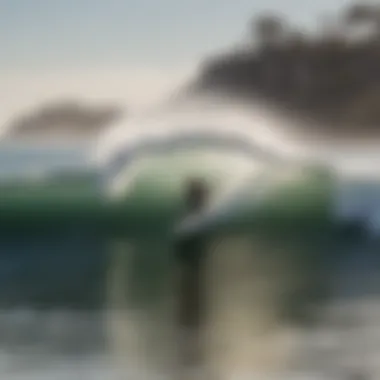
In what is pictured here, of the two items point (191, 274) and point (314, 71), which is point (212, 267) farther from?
point (314, 71)

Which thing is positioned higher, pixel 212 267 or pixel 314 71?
pixel 314 71

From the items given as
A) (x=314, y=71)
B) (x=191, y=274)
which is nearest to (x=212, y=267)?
(x=191, y=274)

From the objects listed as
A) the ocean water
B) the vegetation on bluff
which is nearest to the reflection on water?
the ocean water

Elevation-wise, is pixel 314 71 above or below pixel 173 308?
above

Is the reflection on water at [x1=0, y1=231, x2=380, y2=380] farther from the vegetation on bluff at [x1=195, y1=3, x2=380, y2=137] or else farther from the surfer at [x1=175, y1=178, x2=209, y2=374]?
the vegetation on bluff at [x1=195, y1=3, x2=380, y2=137]

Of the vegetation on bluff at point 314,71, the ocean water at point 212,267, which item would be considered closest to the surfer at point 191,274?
the ocean water at point 212,267

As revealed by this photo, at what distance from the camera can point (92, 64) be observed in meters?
1.10

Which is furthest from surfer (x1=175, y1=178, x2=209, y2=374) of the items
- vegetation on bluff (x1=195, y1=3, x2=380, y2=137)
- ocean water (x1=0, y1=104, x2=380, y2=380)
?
vegetation on bluff (x1=195, y1=3, x2=380, y2=137)

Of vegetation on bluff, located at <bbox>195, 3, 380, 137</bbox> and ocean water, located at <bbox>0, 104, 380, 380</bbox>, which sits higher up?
vegetation on bluff, located at <bbox>195, 3, 380, 137</bbox>

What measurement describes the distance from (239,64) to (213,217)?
0.65 ft

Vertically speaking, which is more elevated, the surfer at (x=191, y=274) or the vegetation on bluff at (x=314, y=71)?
the vegetation on bluff at (x=314, y=71)

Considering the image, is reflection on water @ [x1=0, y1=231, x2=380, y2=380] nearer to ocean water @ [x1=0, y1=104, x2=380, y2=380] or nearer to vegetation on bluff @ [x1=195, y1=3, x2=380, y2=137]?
ocean water @ [x1=0, y1=104, x2=380, y2=380]

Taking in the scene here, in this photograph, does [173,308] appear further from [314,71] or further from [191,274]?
[314,71]

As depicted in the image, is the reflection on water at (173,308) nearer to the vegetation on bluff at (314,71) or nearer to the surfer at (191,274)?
the surfer at (191,274)
